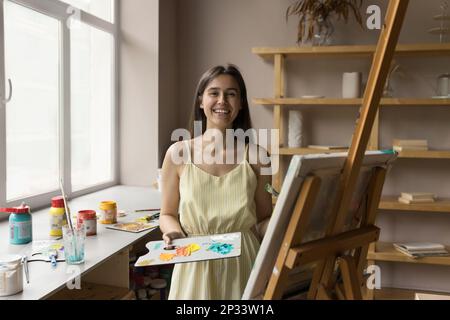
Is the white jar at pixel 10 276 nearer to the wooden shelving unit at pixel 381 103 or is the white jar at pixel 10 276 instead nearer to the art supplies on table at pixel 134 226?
the art supplies on table at pixel 134 226

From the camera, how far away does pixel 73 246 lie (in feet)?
5.08

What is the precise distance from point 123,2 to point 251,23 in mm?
958

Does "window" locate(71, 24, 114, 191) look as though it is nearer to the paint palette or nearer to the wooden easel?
the paint palette

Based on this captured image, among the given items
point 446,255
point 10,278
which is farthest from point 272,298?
point 446,255

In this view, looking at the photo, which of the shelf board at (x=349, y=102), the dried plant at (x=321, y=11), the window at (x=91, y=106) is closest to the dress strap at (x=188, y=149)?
the window at (x=91, y=106)

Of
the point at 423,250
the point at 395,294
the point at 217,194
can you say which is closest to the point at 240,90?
the point at 217,194

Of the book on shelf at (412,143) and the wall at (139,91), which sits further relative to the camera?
the wall at (139,91)

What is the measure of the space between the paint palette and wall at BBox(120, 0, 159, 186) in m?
1.89

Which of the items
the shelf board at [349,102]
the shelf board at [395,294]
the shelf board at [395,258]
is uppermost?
the shelf board at [349,102]

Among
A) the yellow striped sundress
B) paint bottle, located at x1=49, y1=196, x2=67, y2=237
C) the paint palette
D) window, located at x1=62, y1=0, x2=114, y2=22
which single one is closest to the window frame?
window, located at x1=62, y1=0, x2=114, y2=22

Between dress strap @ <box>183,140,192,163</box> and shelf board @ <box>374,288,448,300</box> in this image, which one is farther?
shelf board @ <box>374,288,448,300</box>

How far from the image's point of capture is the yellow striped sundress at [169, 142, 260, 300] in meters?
1.58

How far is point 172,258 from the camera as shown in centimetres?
124

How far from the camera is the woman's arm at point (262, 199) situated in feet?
5.66
